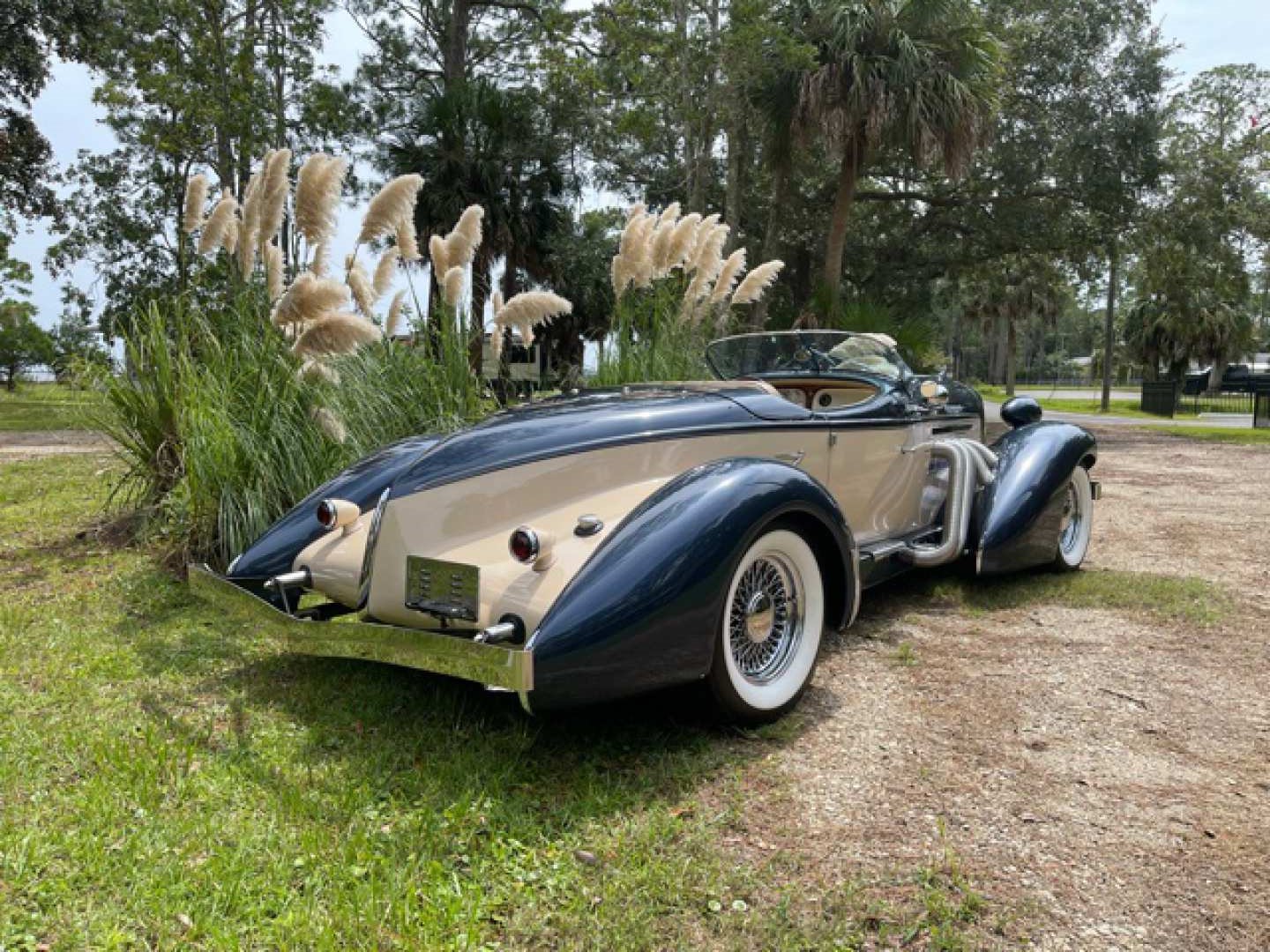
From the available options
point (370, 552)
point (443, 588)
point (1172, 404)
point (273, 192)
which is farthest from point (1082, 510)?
point (1172, 404)

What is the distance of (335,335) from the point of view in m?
4.34

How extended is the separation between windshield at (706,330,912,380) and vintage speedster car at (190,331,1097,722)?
1.28 ft

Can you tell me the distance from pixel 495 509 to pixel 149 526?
2.97m

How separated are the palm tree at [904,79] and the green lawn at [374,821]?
473 inches

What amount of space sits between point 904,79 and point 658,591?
1396cm

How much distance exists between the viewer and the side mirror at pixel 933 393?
4.68 metres

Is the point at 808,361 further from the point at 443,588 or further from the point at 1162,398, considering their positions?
the point at 1162,398

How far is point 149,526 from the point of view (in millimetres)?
5012

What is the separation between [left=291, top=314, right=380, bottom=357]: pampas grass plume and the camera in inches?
169

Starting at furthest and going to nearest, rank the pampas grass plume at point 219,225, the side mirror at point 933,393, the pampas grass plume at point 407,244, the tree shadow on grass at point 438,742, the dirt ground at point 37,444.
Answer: the dirt ground at point 37,444 → the pampas grass plume at point 407,244 → the pampas grass plume at point 219,225 → the side mirror at point 933,393 → the tree shadow on grass at point 438,742

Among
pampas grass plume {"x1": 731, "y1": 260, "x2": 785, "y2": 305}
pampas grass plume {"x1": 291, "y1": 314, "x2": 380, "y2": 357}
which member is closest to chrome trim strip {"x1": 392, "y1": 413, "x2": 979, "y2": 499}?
pampas grass plume {"x1": 291, "y1": 314, "x2": 380, "y2": 357}

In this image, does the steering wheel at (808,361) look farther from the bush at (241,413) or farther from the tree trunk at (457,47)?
the tree trunk at (457,47)

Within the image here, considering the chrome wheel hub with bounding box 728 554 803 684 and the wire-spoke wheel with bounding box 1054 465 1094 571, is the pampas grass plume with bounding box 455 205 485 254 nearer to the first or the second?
the chrome wheel hub with bounding box 728 554 803 684

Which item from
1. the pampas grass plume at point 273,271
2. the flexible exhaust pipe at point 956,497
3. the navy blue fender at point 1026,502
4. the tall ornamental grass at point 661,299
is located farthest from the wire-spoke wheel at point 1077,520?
the pampas grass plume at point 273,271
